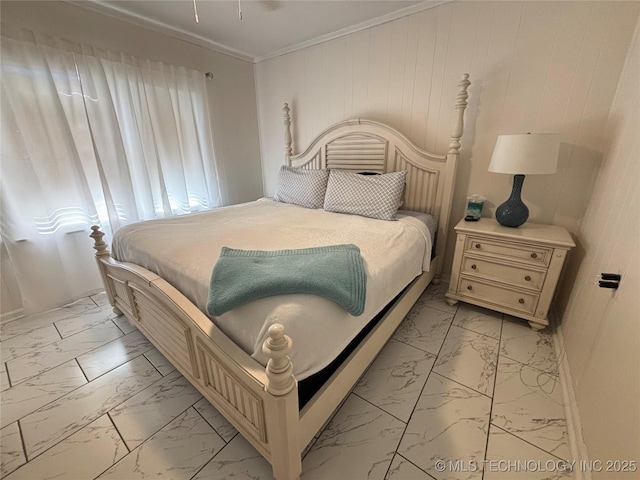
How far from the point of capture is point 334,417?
1263mm

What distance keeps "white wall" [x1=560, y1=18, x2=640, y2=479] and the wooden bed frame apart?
835 mm

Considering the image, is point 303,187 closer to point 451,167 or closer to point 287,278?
point 451,167

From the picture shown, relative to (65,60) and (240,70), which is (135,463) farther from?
(240,70)

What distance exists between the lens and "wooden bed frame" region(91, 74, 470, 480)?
2.79 ft

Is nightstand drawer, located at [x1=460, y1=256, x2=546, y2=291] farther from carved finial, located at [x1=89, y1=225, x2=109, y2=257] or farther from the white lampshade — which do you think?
carved finial, located at [x1=89, y1=225, x2=109, y2=257]

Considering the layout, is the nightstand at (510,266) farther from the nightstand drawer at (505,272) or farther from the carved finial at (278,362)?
the carved finial at (278,362)

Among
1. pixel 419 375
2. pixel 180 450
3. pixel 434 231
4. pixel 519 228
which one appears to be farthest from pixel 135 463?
pixel 519 228

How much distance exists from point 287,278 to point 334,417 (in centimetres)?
78

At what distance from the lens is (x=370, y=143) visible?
8.20ft

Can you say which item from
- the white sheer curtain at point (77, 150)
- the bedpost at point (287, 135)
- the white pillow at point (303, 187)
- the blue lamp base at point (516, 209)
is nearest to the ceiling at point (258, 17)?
the white sheer curtain at point (77, 150)

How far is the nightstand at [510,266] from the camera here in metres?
1.67

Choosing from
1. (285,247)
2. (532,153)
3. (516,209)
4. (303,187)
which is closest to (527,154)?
(532,153)

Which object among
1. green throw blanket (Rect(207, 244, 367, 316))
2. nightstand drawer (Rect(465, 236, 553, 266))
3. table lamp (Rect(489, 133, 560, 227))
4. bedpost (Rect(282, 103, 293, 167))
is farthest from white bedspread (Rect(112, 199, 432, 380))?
bedpost (Rect(282, 103, 293, 167))

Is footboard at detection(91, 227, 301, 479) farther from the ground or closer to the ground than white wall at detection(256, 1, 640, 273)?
closer to the ground
